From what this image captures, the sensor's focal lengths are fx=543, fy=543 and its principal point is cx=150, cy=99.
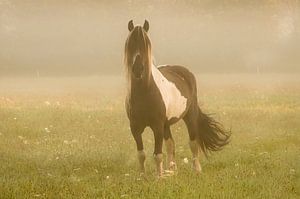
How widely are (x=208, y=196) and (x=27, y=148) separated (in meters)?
6.18

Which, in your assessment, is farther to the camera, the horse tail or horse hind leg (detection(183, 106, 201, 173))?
the horse tail

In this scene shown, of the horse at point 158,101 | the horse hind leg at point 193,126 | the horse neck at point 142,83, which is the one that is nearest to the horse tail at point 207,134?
the horse at point 158,101

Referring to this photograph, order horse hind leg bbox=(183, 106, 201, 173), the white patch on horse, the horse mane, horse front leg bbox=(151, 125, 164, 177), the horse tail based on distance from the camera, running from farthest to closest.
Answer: the horse tail → horse hind leg bbox=(183, 106, 201, 173) → the white patch on horse → horse front leg bbox=(151, 125, 164, 177) → the horse mane

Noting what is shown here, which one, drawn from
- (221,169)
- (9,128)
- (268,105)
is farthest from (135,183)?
(268,105)

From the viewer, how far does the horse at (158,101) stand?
9500 millimetres

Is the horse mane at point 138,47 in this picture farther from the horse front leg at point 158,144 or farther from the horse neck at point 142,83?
the horse front leg at point 158,144

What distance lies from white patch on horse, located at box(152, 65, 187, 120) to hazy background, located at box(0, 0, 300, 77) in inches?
1455

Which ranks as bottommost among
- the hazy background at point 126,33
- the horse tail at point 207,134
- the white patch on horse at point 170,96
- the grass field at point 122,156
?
the grass field at point 122,156

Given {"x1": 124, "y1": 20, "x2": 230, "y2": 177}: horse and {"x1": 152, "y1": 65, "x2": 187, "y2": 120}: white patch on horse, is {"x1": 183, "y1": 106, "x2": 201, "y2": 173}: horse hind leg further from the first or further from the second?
{"x1": 152, "y1": 65, "x2": 187, "y2": 120}: white patch on horse

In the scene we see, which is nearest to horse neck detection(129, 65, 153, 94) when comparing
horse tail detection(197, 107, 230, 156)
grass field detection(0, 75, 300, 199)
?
grass field detection(0, 75, 300, 199)

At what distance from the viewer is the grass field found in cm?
944

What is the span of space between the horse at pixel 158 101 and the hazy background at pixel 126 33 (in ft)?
118

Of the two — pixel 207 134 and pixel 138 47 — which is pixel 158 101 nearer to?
pixel 138 47

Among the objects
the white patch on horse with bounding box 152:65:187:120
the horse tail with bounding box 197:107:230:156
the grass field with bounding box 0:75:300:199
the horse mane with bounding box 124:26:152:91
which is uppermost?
the horse mane with bounding box 124:26:152:91
